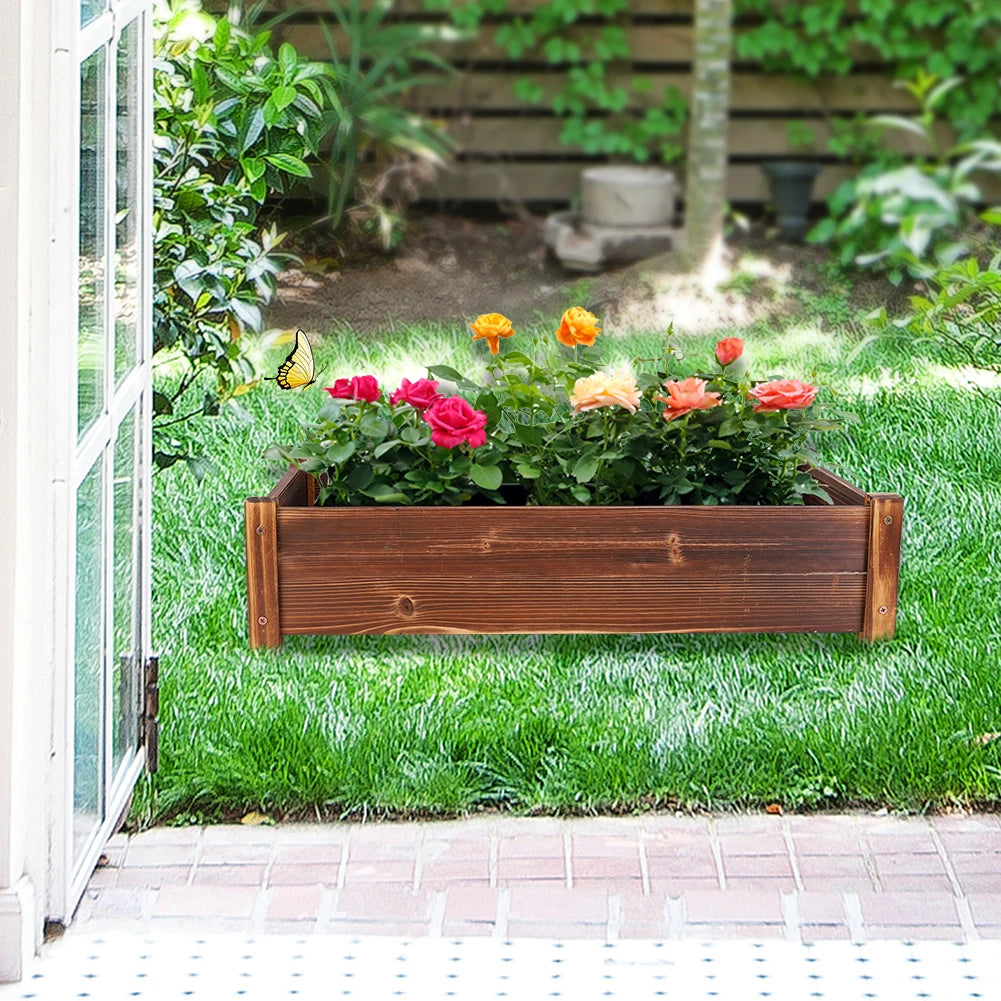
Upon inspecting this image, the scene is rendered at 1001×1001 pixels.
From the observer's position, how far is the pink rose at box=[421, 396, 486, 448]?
2.04 meters

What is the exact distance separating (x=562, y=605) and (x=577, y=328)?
0.42 metres

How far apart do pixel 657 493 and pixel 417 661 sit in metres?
0.47

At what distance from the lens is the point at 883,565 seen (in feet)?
6.95

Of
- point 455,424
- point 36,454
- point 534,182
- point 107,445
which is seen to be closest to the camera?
point 36,454

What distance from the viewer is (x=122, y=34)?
1.92 meters

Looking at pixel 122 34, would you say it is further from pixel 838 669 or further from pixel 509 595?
pixel 838 669

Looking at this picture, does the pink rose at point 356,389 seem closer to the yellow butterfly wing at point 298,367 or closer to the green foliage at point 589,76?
the yellow butterfly wing at point 298,367

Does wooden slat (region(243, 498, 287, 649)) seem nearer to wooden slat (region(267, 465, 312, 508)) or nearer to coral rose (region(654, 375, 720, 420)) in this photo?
wooden slat (region(267, 465, 312, 508))

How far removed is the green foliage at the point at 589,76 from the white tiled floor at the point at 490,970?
1526 mm

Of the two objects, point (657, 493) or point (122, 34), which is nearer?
point (122, 34)

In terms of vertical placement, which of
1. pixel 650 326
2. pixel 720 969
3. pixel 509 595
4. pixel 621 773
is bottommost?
pixel 720 969

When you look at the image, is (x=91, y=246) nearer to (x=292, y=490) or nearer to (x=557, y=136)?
(x=292, y=490)

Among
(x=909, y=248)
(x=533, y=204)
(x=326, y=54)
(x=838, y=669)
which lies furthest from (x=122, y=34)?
(x=838, y=669)

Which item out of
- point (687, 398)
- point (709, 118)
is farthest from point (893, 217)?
point (687, 398)
